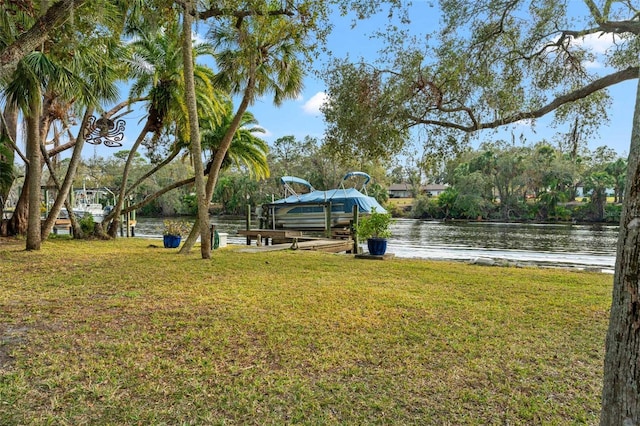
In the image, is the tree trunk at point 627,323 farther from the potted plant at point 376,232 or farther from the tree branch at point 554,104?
the potted plant at point 376,232

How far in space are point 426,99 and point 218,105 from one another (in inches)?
361

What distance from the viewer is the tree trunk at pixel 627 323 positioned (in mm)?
1546

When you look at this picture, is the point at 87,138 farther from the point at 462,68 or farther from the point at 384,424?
the point at 384,424

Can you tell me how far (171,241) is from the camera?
1320 cm

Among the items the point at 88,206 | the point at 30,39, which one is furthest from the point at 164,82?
the point at 88,206

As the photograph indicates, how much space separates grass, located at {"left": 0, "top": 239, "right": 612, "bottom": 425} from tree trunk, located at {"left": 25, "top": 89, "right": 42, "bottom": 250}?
146 inches

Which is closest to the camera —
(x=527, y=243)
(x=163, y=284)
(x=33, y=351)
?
(x=33, y=351)

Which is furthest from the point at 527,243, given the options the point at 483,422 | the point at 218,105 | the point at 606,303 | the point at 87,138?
the point at 483,422

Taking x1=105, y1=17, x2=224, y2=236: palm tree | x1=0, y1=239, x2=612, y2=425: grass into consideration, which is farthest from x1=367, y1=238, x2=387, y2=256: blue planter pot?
x1=105, y1=17, x2=224, y2=236: palm tree

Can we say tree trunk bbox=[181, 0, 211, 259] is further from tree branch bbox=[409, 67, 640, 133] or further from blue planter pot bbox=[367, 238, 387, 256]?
tree branch bbox=[409, 67, 640, 133]

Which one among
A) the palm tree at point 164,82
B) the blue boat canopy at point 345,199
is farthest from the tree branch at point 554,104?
the blue boat canopy at point 345,199

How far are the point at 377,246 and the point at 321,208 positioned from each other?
1070 cm

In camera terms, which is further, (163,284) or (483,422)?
(163,284)

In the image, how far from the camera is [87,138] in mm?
13328
